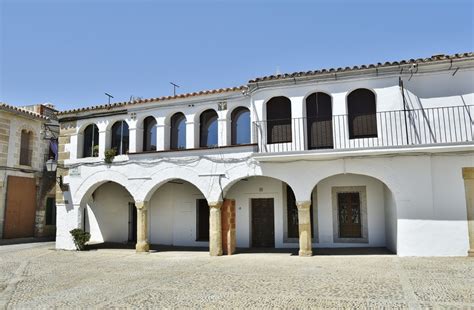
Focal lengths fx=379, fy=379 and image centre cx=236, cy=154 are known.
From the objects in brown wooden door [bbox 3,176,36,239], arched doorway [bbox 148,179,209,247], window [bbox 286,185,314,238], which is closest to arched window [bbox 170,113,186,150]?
arched doorway [bbox 148,179,209,247]

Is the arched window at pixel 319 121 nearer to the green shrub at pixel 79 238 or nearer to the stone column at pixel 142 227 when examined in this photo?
the stone column at pixel 142 227

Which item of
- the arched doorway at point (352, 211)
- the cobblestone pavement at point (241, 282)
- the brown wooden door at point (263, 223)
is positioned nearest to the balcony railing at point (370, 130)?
the arched doorway at point (352, 211)

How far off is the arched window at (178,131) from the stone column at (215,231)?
2.83 m

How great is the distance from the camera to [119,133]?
50.1 feet

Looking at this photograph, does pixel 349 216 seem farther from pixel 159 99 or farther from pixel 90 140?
pixel 90 140

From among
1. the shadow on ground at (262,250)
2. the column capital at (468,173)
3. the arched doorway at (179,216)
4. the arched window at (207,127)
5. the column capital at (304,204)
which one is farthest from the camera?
the arched doorway at (179,216)

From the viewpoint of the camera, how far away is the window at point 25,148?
1914 cm

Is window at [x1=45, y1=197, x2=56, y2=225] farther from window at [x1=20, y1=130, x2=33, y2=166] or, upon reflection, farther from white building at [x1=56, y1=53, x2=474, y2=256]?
white building at [x1=56, y1=53, x2=474, y2=256]

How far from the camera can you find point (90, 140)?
15617 mm

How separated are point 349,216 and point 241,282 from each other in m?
6.53

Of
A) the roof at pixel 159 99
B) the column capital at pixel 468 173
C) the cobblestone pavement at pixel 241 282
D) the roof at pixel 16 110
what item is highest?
the roof at pixel 16 110

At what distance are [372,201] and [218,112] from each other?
6190mm

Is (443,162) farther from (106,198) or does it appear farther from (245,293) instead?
(106,198)

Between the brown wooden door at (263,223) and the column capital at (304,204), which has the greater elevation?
the column capital at (304,204)
